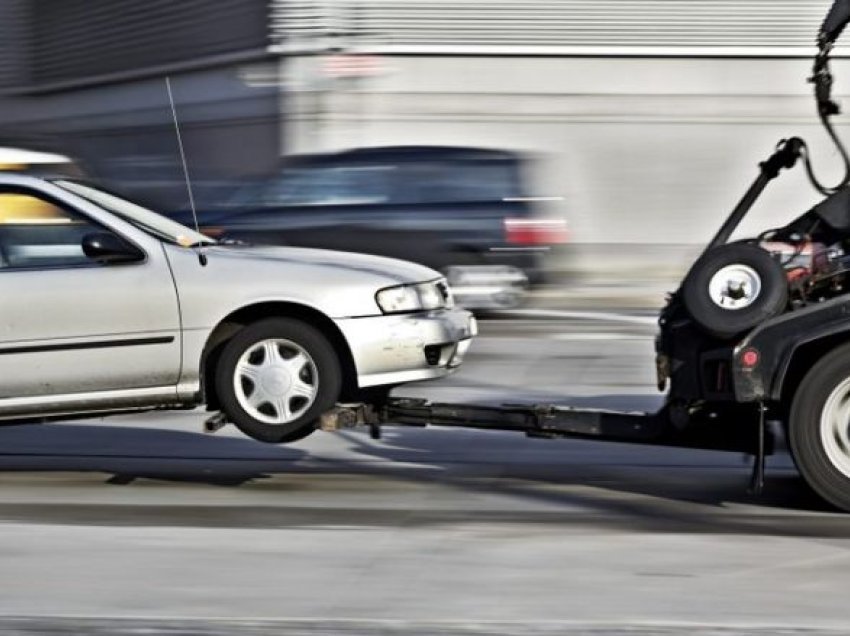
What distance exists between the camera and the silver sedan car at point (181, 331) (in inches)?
315

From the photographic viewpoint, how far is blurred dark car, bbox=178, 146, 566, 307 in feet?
53.8

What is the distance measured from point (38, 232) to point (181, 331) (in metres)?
0.94

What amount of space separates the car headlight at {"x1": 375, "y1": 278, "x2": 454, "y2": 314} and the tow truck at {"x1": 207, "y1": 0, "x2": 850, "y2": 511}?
0.53 m

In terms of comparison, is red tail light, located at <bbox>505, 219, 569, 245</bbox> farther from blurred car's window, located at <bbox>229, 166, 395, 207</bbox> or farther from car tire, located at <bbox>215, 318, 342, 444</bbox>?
car tire, located at <bbox>215, 318, 342, 444</bbox>

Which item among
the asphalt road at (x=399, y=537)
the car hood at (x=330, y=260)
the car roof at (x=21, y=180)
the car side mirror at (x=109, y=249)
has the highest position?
the car roof at (x=21, y=180)

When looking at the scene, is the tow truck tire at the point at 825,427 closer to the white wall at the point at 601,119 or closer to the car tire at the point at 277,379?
the car tire at the point at 277,379

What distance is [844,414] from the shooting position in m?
7.17

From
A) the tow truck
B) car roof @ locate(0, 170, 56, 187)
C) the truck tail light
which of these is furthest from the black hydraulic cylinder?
car roof @ locate(0, 170, 56, 187)

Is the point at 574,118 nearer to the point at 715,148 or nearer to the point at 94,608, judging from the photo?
the point at 715,148

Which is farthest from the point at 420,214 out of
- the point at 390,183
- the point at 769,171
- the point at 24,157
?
the point at 769,171

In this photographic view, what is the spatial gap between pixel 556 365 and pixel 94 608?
7.88m

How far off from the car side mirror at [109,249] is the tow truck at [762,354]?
3.88 ft

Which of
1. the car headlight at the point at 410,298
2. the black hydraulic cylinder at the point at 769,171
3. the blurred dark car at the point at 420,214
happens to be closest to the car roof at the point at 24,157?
the blurred dark car at the point at 420,214

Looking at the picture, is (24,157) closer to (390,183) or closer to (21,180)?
(390,183)
